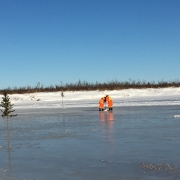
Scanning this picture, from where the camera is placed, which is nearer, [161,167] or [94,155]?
[161,167]

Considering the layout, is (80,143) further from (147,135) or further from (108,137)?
(147,135)

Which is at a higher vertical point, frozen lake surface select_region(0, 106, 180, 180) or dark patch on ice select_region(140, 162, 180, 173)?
frozen lake surface select_region(0, 106, 180, 180)

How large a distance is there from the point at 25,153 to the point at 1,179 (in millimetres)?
2797

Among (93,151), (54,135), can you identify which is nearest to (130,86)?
(54,135)

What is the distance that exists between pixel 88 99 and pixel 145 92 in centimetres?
733

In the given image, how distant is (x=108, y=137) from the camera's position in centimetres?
1187

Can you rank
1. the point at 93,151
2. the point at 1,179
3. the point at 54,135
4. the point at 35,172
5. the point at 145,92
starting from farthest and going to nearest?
the point at 145,92
the point at 54,135
the point at 93,151
the point at 35,172
the point at 1,179

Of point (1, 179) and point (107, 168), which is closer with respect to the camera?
point (1, 179)

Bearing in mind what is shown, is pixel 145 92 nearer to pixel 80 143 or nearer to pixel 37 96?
pixel 37 96

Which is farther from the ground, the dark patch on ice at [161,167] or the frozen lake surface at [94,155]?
the frozen lake surface at [94,155]

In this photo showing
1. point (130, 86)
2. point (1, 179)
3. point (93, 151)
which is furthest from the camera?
point (130, 86)

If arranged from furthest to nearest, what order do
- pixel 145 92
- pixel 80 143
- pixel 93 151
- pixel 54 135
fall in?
pixel 145 92 → pixel 54 135 → pixel 80 143 → pixel 93 151

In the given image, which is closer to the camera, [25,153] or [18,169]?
[18,169]

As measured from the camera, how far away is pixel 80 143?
11.0 metres
